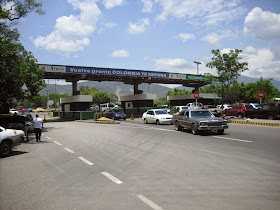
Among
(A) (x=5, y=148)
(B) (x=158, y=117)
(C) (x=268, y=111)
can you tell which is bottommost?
(A) (x=5, y=148)

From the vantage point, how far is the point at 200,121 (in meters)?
15.0

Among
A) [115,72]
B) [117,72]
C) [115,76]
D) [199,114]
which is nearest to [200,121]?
[199,114]

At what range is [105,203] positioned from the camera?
4.74 m

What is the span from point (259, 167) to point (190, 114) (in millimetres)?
9619

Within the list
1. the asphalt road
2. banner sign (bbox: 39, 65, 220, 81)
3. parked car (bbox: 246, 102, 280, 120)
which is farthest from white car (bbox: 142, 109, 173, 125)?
the asphalt road

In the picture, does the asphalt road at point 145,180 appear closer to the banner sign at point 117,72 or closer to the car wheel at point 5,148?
the car wheel at point 5,148

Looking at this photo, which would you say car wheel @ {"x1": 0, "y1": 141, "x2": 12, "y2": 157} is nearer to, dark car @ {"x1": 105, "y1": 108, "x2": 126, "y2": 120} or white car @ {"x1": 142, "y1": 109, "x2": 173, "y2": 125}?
white car @ {"x1": 142, "y1": 109, "x2": 173, "y2": 125}

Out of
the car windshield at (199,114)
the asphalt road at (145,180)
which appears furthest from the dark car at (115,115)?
the asphalt road at (145,180)

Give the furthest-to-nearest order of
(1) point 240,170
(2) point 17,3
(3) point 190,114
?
1. (2) point 17,3
2. (3) point 190,114
3. (1) point 240,170

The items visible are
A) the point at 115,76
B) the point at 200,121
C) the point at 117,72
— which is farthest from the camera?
the point at 115,76

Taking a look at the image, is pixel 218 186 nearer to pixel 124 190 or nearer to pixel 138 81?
pixel 124 190

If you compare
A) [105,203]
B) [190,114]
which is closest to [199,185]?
[105,203]

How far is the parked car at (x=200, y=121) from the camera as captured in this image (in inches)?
591

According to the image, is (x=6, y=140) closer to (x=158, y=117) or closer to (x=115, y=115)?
(x=158, y=117)
